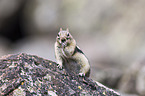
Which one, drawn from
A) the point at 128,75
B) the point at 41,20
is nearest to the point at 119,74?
the point at 128,75

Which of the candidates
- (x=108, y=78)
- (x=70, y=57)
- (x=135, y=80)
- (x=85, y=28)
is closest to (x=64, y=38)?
(x=70, y=57)

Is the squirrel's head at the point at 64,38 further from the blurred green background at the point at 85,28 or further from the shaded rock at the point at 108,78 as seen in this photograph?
the blurred green background at the point at 85,28

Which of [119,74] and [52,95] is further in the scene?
[119,74]

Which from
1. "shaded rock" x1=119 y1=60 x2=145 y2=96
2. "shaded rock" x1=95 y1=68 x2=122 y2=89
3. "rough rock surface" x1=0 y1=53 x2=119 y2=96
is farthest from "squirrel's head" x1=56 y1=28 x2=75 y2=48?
"shaded rock" x1=95 y1=68 x2=122 y2=89

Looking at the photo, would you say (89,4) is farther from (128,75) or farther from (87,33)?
(128,75)

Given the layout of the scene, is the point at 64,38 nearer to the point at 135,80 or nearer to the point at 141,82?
the point at 141,82

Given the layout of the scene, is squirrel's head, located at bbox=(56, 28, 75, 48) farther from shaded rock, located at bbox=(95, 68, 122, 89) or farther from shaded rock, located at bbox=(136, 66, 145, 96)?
shaded rock, located at bbox=(95, 68, 122, 89)
